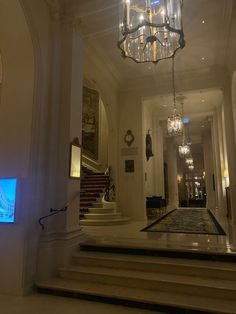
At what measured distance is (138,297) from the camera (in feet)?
9.83

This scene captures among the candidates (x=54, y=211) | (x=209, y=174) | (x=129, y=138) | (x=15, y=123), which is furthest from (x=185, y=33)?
(x=209, y=174)

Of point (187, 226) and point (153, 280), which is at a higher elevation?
point (187, 226)

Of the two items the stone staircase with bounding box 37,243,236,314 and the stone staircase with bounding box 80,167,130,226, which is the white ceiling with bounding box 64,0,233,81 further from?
the stone staircase with bounding box 37,243,236,314

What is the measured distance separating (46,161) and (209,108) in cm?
965

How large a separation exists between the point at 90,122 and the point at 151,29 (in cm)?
935

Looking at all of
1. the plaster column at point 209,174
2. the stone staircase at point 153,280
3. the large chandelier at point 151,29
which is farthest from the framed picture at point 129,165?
the plaster column at point 209,174

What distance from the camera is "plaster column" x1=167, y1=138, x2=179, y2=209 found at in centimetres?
1689

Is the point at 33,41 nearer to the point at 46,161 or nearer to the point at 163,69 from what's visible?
the point at 46,161

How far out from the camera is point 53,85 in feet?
13.9

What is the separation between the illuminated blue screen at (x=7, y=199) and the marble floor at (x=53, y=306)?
1.08 meters

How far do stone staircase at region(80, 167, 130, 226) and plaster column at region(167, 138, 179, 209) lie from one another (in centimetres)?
834

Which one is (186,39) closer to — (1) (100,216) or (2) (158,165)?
(1) (100,216)

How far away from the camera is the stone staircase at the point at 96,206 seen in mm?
7048

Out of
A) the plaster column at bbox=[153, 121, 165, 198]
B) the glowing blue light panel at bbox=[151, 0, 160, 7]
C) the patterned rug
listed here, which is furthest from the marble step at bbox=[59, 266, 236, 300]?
the plaster column at bbox=[153, 121, 165, 198]
